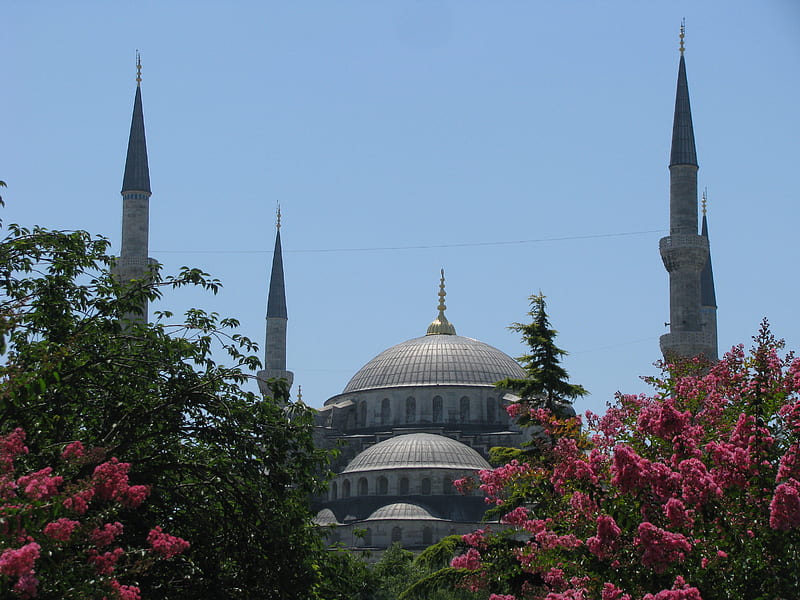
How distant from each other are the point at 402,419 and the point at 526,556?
5177 cm

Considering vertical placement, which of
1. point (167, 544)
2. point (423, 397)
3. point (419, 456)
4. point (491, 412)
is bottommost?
point (167, 544)

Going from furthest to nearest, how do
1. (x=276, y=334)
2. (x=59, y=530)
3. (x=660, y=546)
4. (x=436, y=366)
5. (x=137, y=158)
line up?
(x=436, y=366)
(x=276, y=334)
(x=137, y=158)
(x=660, y=546)
(x=59, y=530)

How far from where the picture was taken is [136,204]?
1751 inches

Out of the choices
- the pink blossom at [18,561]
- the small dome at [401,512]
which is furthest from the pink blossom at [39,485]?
the small dome at [401,512]

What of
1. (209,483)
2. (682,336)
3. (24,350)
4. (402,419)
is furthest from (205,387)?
(402,419)

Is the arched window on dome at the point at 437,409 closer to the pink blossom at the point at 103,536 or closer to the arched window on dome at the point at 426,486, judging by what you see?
the arched window on dome at the point at 426,486

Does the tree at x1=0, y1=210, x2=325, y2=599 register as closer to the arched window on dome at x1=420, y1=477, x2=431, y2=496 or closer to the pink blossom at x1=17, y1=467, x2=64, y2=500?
the pink blossom at x1=17, y1=467, x2=64, y2=500

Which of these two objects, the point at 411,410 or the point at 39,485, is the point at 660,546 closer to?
the point at 39,485

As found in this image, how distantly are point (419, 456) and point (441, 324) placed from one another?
59.3 feet

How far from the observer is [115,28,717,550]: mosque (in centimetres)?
4253

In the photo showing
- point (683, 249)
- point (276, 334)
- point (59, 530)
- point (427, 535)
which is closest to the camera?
point (59, 530)

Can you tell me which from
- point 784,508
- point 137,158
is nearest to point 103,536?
point 784,508

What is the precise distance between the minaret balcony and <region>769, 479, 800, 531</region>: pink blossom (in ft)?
105

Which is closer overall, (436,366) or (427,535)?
(427,535)
